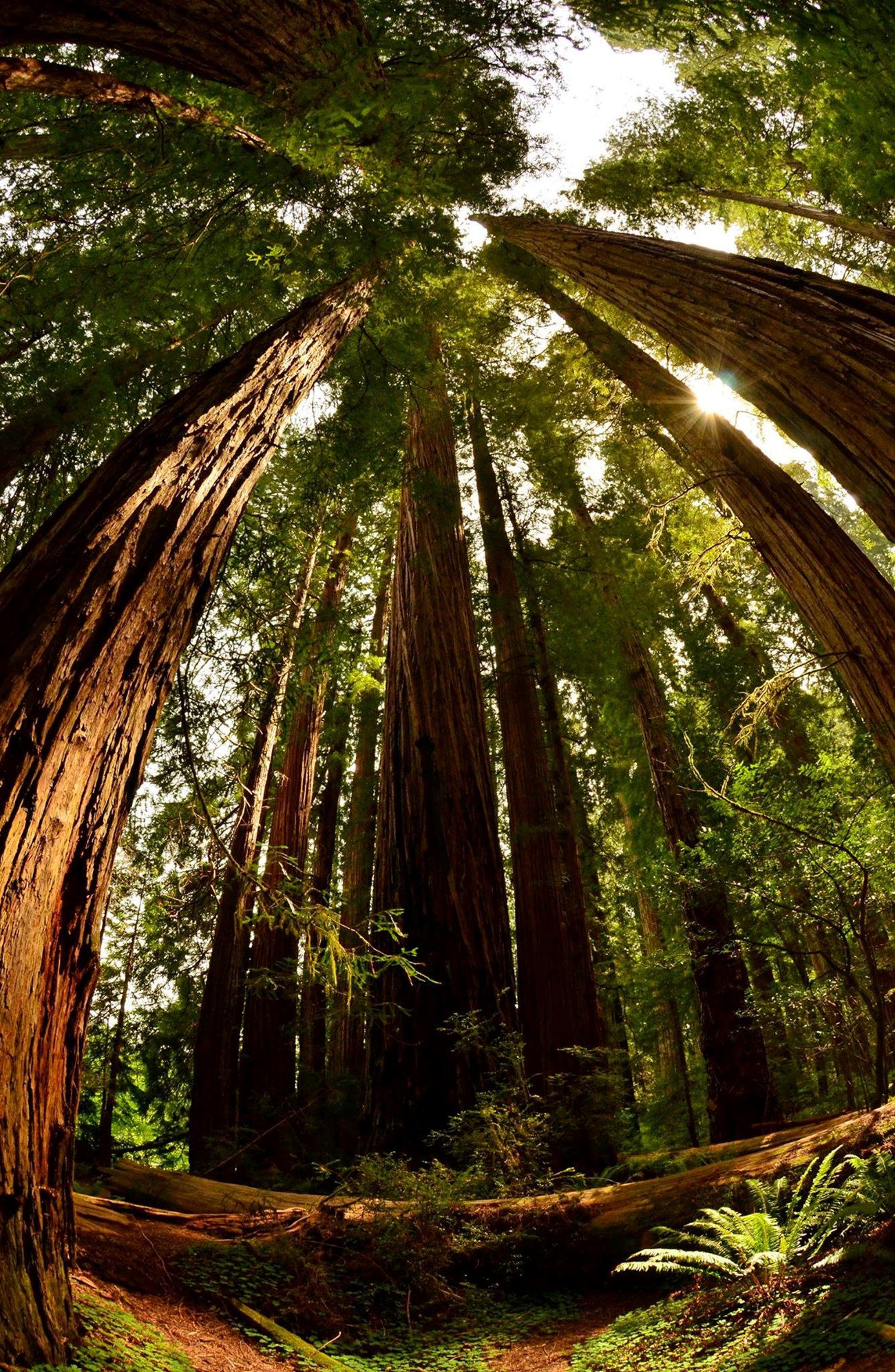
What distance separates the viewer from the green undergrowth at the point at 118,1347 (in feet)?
5.44

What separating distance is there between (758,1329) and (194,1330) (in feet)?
6.38

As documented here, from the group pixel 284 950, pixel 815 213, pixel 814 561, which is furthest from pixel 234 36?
pixel 284 950

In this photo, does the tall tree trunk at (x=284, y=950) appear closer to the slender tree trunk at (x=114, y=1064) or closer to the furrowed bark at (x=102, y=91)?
the slender tree trunk at (x=114, y=1064)

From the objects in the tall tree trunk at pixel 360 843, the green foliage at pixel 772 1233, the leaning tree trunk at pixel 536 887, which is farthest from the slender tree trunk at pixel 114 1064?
the green foliage at pixel 772 1233

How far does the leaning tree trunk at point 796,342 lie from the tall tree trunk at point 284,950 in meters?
3.13

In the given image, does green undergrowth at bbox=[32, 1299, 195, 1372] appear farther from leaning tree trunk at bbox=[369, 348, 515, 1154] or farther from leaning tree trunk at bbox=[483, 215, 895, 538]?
leaning tree trunk at bbox=[483, 215, 895, 538]

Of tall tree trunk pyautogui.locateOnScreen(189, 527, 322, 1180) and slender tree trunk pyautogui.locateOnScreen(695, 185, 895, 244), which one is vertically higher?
slender tree trunk pyautogui.locateOnScreen(695, 185, 895, 244)

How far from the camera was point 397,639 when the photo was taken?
707 cm

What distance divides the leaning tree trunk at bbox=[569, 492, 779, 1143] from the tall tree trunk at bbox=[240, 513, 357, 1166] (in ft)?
10.8

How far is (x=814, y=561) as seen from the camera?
331 centimetres

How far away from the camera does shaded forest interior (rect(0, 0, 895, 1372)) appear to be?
2.37 metres

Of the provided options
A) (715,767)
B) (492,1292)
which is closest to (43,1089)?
(492,1292)

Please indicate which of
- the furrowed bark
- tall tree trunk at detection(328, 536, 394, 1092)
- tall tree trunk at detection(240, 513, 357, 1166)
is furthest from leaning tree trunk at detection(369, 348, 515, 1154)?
tall tree trunk at detection(328, 536, 394, 1092)

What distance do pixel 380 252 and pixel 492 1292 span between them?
5889 millimetres
